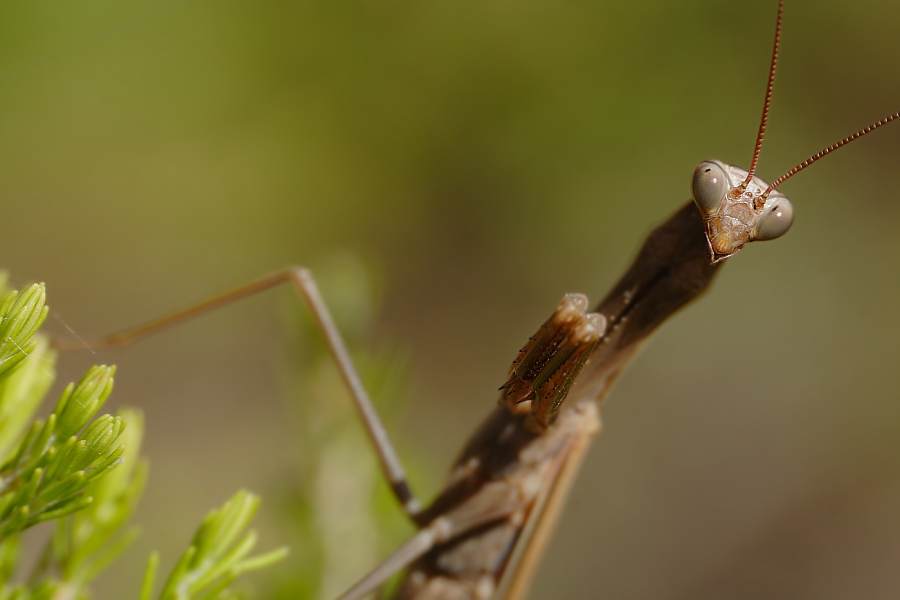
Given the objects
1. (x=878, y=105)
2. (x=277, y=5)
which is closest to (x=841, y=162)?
(x=878, y=105)

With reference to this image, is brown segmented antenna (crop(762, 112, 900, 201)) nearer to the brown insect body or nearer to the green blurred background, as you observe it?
the brown insect body

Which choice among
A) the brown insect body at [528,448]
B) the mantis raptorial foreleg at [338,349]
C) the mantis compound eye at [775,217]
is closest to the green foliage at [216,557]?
the mantis raptorial foreleg at [338,349]

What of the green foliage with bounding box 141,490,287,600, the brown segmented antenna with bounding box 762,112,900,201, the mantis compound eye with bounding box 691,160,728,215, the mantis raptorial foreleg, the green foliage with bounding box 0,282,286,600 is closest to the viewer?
the green foliage with bounding box 0,282,286,600

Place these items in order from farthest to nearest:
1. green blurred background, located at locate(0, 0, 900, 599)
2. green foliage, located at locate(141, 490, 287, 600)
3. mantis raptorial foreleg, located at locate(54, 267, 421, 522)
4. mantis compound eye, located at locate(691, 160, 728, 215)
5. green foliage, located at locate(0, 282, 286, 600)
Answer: green blurred background, located at locate(0, 0, 900, 599) → mantis raptorial foreleg, located at locate(54, 267, 421, 522) → mantis compound eye, located at locate(691, 160, 728, 215) → green foliage, located at locate(141, 490, 287, 600) → green foliage, located at locate(0, 282, 286, 600)

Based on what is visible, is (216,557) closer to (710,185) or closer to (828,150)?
(710,185)

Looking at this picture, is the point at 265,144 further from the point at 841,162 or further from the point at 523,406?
the point at 841,162

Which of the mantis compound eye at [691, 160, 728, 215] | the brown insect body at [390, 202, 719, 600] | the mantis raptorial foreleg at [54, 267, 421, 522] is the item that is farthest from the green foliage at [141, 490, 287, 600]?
the mantis compound eye at [691, 160, 728, 215]
